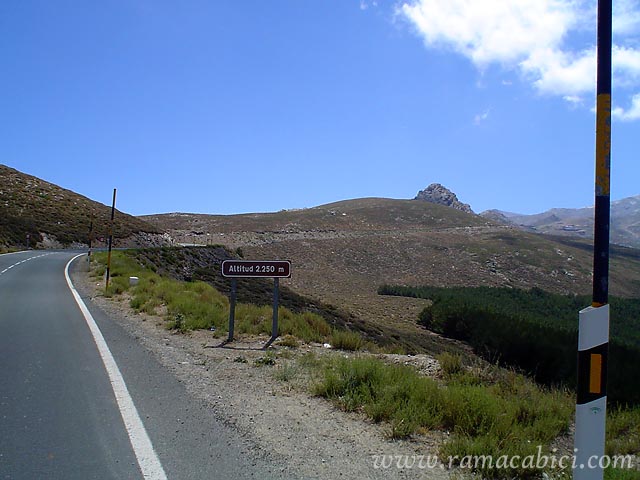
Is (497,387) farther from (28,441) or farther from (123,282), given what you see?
(123,282)

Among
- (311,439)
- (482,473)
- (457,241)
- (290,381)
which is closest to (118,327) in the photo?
(290,381)

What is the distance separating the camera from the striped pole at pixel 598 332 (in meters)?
3.75

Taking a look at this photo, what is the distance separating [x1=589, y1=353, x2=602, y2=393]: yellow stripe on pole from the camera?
3.79m

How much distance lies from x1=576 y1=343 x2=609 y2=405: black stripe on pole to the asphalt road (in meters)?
Result: 2.63

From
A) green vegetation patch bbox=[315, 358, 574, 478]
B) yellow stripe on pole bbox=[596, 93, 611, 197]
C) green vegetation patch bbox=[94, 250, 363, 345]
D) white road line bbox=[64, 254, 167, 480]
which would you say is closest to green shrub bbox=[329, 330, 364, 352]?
green vegetation patch bbox=[94, 250, 363, 345]

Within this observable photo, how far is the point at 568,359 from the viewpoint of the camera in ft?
53.5

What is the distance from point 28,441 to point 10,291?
1622cm

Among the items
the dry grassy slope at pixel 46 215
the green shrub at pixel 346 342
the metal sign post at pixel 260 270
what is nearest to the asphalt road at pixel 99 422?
the metal sign post at pixel 260 270

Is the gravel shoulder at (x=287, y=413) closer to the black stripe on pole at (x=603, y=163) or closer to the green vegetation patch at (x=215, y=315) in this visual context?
the green vegetation patch at (x=215, y=315)

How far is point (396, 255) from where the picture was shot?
82.1 meters

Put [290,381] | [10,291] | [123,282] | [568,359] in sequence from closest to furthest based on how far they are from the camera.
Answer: [290,381] < [568,359] < [10,291] < [123,282]

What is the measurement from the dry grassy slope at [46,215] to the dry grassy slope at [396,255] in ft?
50.5

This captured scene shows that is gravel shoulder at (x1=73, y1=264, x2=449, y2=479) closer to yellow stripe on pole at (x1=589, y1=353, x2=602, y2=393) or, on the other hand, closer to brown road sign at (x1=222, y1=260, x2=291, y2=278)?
brown road sign at (x1=222, y1=260, x2=291, y2=278)

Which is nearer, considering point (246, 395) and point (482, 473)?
point (482, 473)
